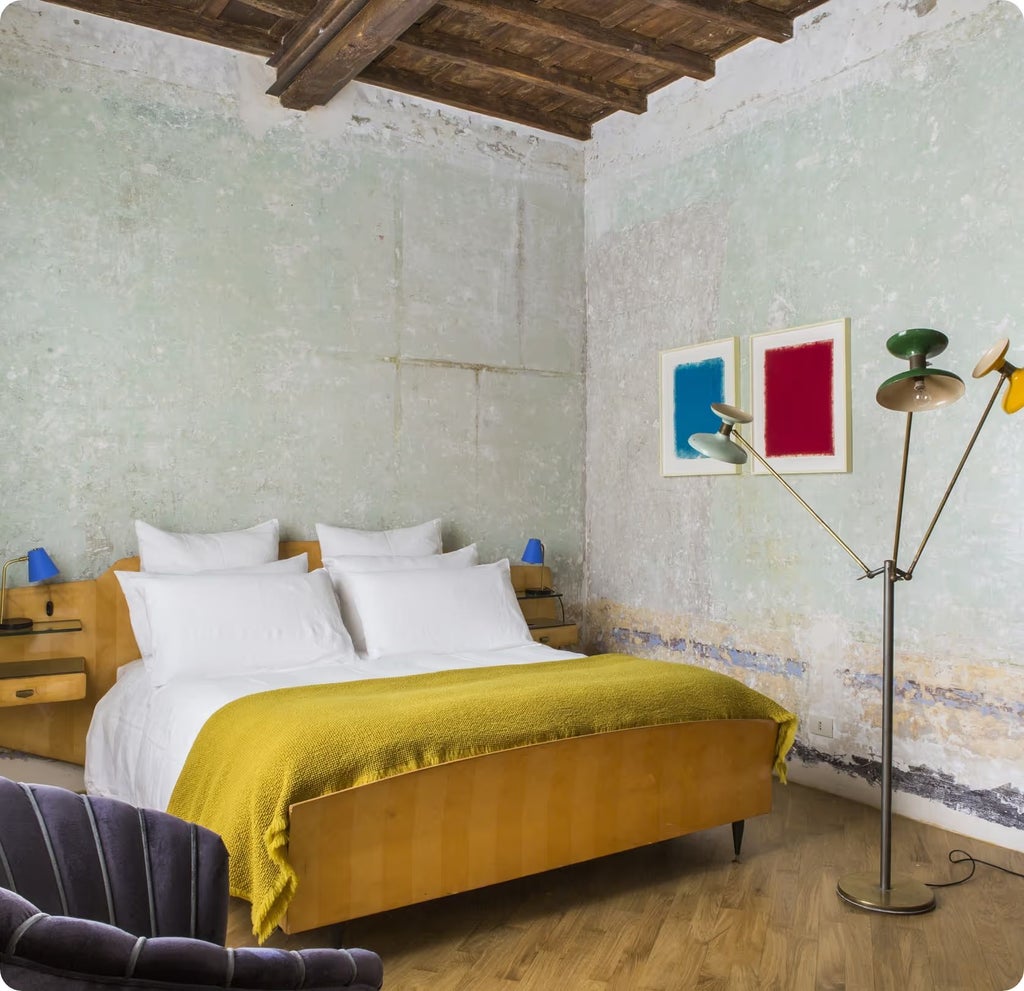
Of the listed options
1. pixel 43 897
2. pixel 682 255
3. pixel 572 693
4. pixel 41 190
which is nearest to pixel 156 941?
pixel 43 897

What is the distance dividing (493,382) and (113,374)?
6.53 feet

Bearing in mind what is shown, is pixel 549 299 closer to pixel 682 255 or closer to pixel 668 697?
pixel 682 255

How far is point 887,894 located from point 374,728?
1.75m

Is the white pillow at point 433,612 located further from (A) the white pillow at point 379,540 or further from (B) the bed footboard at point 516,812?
(B) the bed footboard at point 516,812

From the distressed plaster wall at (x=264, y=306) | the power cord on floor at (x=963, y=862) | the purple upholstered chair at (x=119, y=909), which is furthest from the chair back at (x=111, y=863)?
the distressed plaster wall at (x=264, y=306)

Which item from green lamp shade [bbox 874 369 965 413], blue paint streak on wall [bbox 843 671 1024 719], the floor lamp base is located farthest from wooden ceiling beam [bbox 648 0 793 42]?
the floor lamp base

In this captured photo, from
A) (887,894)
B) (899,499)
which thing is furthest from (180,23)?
(887,894)

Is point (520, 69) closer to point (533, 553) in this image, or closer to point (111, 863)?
point (533, 553)

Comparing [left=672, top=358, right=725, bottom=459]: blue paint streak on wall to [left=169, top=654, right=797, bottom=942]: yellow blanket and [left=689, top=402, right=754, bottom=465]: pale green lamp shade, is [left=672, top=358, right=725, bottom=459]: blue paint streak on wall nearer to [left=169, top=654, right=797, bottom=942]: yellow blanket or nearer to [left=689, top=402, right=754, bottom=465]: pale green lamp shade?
[left=689, top=402, right=754, bottom=465]: pale green lamp shade

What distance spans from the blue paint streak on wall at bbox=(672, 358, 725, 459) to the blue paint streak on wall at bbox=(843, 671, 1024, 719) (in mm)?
1394

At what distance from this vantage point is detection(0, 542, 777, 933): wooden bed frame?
2.58 m

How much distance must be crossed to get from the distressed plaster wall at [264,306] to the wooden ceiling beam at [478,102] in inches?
4.0

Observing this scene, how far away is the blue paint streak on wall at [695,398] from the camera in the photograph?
15.7ft

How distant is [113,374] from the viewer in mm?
4246
